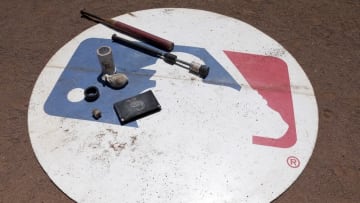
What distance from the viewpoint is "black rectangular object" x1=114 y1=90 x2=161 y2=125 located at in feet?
5.75

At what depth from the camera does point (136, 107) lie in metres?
1.78

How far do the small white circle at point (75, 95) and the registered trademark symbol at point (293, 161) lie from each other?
1.18m

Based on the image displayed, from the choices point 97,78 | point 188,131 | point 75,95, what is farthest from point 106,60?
point 188,131

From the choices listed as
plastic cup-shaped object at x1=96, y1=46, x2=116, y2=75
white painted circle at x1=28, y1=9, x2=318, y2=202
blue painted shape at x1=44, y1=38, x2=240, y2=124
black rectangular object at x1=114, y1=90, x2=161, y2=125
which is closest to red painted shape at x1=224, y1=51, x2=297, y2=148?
white painted circle at x1=28, y1=9, x2=318, y2=202

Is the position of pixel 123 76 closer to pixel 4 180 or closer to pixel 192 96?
pixel 192 96

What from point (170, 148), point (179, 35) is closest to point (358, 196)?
point (170, 148)

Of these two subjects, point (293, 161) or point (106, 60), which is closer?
point (293, 161)

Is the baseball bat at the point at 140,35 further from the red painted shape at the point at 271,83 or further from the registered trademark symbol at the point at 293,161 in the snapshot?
the registered trademark symbol at the point at 293,161

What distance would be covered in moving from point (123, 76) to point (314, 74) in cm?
127

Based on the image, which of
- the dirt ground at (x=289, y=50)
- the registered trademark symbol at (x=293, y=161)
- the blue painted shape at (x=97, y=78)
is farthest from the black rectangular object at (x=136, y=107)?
the registered trademark symbol at (x=293, y=161)

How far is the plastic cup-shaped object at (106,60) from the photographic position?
181 cm

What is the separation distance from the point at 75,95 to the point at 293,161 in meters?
1.25

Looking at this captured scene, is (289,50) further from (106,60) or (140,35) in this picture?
(106,60)

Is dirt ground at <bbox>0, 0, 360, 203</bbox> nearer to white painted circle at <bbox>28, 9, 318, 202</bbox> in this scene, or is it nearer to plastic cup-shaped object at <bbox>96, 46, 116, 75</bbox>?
white painted circle at <bbox>28, 9, 318, 202</bbox>
